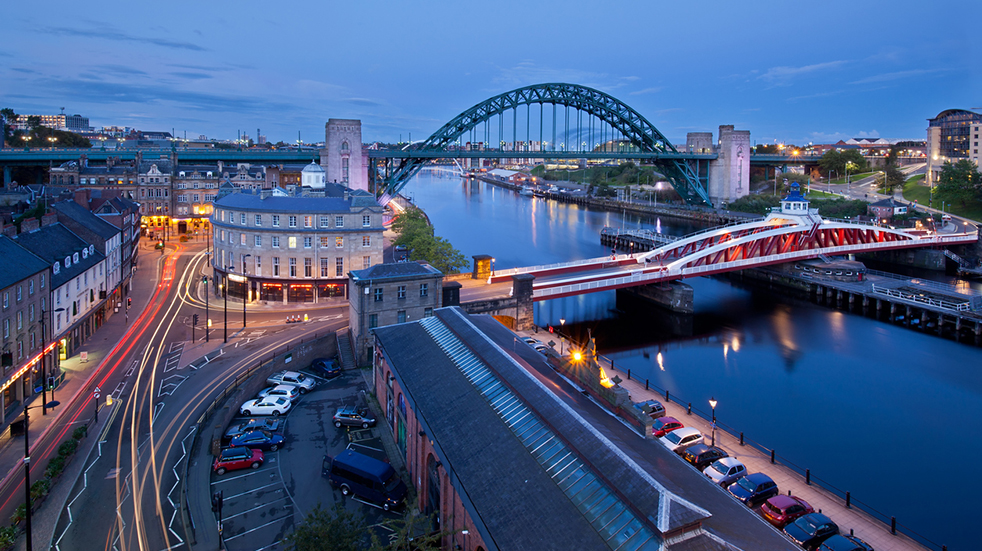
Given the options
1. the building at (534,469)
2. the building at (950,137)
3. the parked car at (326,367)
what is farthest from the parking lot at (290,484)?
the building at (950,137)

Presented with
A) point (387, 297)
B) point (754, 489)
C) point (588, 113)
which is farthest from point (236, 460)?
point (588, 113)

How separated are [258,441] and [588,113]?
263 ft

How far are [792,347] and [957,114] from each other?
298ft

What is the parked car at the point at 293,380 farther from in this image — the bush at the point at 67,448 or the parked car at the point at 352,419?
the bush at the point at 67,448

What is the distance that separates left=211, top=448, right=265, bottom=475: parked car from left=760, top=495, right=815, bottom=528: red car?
14762mm

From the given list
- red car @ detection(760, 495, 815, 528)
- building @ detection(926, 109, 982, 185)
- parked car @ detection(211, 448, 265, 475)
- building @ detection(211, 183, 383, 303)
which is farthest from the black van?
building @ detection(926, 109, 982, 185)

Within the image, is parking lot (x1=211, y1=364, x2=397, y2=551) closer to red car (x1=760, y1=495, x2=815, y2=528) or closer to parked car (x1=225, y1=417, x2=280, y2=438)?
parked car (x1=225, y1=417, x2=280, y2=438)

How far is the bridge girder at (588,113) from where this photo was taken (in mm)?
77500

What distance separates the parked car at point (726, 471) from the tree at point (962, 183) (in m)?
70.1

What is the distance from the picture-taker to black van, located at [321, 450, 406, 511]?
17.3 meters

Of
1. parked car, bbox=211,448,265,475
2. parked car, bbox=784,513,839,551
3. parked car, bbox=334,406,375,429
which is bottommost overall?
parked car, bbox=784,513,839,551

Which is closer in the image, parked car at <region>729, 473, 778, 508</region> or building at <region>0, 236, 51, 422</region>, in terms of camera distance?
parked car at <region>729, 473, 778, 508</region>

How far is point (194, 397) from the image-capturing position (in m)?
23.8

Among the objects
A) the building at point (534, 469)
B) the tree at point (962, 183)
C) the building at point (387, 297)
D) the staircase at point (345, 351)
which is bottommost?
the staircase at point (345, 351)
